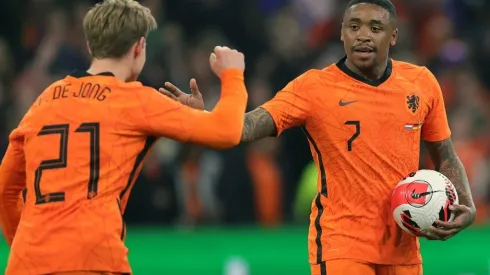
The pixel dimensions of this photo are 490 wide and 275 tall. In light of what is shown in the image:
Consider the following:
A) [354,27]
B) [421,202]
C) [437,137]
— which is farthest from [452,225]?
[354,27]

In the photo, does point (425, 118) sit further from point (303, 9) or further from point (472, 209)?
point (303, 9)

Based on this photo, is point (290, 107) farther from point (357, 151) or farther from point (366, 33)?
point (366, 33)

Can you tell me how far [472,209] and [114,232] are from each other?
2254 millimetres

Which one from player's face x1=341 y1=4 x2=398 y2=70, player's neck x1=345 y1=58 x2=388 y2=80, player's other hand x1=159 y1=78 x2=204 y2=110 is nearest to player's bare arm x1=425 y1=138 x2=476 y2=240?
player's neck x1=345 y1=58 x2=388 y2=80

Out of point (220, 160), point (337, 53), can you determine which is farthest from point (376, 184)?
point (337, 53)

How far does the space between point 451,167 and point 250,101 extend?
5.94 metres

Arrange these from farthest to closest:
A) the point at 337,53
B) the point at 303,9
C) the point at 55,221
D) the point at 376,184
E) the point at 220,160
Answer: the point at 303,9, the point at 337,53, the point at 220,160, the point at 376,184, the point at 55,221

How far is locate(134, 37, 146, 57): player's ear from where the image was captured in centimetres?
584

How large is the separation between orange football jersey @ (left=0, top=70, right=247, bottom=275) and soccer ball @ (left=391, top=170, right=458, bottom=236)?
1.26m

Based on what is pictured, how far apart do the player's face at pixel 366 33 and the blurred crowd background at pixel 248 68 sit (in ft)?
17.3

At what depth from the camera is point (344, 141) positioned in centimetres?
684

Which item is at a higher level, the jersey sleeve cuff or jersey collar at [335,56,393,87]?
jersey collar at [335,56,393,87]

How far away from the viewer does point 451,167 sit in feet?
23.3

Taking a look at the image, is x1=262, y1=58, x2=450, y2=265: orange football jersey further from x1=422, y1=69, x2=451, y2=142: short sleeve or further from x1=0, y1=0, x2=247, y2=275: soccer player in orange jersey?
x1=0, y1=0, x2=247, y2=275: soccer player in orange jersey
